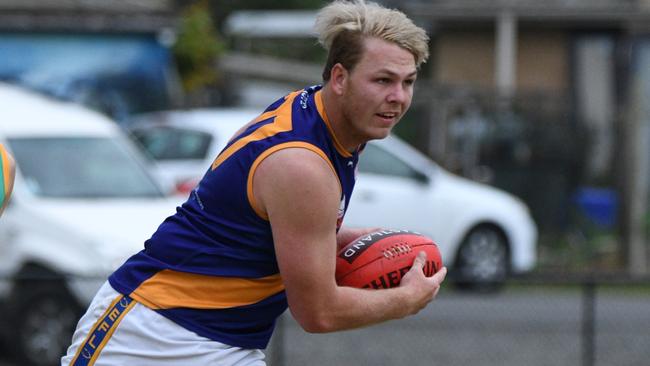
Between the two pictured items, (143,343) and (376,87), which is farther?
(143,343)

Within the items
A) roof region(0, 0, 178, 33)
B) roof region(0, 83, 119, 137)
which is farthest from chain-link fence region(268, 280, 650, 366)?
roof region(0, 0, 178, 33)

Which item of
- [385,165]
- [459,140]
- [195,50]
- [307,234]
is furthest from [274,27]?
[307,234]

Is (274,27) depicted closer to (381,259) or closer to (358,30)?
(381,259)

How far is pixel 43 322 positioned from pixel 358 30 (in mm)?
5716

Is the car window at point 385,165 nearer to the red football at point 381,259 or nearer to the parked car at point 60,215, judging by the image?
the parked car at point 60,215

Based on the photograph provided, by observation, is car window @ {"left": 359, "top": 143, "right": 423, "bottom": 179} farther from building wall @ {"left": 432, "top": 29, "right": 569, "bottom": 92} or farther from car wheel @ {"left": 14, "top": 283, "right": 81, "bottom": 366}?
building wall @ {"left": 432, "top": 29, "right": 569, "bottom": 92}

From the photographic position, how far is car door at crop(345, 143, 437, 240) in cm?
1376

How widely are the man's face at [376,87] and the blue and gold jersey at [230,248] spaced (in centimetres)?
11

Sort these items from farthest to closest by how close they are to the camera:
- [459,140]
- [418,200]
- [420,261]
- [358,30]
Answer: [459,140] < [418,200] < [420,261] < [358,30]

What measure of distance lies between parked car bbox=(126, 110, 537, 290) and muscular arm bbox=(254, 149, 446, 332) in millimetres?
8717

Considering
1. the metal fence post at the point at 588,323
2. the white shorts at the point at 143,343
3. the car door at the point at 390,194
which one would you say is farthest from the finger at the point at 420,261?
the car door at the point at 390,194

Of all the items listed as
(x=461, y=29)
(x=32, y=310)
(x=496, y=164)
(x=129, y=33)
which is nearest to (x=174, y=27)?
(x=129, y=33)

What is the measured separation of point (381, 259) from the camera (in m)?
4.41

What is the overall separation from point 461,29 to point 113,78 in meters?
9.69
